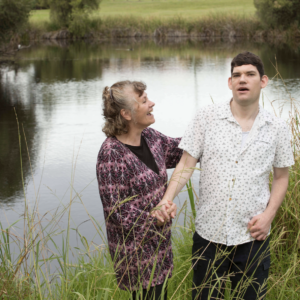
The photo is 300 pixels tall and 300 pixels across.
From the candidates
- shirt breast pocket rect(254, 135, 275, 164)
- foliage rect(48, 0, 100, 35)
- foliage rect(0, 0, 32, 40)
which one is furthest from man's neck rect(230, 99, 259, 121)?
foliage rect(48, 0, 100, 35)

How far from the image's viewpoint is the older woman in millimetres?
1934

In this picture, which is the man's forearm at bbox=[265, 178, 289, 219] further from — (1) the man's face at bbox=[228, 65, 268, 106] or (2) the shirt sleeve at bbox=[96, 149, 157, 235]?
(2) the shirt sleeve at bbox=[96, 149, 157, 235]

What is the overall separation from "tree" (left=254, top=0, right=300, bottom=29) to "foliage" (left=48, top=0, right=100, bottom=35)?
1455 cm

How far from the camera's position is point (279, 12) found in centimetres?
2791

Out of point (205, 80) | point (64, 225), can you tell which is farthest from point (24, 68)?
point (64, 225)

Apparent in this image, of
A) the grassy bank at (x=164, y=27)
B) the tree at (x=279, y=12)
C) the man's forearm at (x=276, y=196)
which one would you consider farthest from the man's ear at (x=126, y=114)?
the grassy bank at (x=164, y=27)

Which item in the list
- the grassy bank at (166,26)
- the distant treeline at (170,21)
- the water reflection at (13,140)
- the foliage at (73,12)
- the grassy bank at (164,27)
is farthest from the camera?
the foliage at (73,12)

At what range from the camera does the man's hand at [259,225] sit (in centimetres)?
199

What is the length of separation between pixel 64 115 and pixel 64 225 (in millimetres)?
6029

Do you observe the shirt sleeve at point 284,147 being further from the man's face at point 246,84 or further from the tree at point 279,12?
the tree at point 279,12

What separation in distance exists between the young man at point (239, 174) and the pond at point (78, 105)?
2.22 ft

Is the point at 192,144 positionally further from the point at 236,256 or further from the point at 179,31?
the point at 179,31

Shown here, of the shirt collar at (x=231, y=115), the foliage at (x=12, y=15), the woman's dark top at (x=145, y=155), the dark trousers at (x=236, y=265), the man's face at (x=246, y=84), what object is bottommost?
the dark trousers at (x=236, y=265)

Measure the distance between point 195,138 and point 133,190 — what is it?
0.40 m
